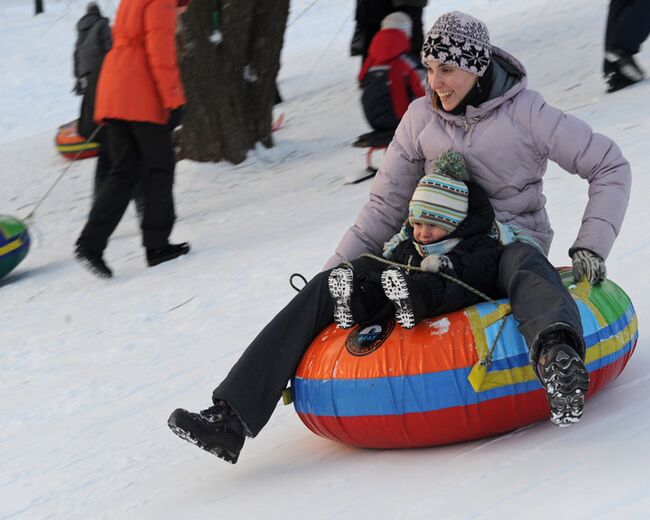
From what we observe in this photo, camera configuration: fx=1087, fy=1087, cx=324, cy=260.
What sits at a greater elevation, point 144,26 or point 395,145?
point 395,145

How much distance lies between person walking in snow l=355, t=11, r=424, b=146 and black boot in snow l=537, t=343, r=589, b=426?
14.3ft

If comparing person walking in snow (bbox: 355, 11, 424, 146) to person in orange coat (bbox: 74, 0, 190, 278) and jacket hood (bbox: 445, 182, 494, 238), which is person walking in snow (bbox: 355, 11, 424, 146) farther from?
jacket hood (bbox: 445, 182, 494, 238)

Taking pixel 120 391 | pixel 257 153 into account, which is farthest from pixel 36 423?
pixel 257 153

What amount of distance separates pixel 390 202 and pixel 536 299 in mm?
845

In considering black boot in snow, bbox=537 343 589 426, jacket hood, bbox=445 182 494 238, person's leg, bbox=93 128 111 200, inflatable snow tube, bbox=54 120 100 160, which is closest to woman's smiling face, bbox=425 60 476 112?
jacket hood, bbox=445 182 494 238

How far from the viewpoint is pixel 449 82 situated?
3.41 meters

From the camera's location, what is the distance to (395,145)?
3691 mm

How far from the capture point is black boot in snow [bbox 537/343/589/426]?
2748 mm

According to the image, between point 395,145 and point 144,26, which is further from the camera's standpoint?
point 144,26

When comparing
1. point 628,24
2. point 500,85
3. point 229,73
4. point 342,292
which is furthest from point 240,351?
point 628,24

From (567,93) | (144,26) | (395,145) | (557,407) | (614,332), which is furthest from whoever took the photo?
(567,93)

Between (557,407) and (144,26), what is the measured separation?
13.0ft

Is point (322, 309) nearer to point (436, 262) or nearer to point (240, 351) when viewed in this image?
point (436, 262)

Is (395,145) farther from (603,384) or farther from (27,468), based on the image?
(27,468)
